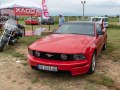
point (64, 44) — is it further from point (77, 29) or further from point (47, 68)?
point (77, 29)

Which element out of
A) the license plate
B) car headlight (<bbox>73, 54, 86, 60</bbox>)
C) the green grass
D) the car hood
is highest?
the car hood

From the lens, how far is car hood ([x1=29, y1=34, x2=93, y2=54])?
6.16 meters

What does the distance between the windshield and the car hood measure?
43cm

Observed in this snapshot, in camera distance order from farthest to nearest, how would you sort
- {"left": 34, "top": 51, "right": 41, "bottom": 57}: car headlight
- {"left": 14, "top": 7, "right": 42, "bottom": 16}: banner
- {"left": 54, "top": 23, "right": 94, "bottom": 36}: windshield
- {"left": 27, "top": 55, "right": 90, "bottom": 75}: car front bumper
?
{"left": 14, "top": 7, "right": 42, "bottom": 16}: banner, {"left": 54, "top": 23, "right": 94, "bottom": 36}: windshield, {"left": 34, "top": 51, "right": 41, "bottom": 57}: car headlight, {"left": 27, "top": 55, "right": 90, "bottom": 75}: car front bumper

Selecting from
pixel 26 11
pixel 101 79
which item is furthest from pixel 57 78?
pixel 26 11

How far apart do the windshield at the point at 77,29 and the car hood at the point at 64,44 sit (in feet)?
1.42

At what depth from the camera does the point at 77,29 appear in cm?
802

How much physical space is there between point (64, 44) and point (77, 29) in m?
1.66

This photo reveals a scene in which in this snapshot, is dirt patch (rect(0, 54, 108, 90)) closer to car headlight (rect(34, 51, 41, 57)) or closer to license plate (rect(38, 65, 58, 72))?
license plate (rect(38, 65, 58, 72))

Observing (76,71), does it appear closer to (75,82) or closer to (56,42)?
(75,82)

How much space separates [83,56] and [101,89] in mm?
930

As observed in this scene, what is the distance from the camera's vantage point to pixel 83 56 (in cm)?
609

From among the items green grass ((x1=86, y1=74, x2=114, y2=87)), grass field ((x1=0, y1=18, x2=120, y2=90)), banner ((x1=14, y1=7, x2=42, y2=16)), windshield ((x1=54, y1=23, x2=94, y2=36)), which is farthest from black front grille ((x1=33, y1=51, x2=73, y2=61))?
banner ((x1=14, y1=7, x2=42, y2=16))

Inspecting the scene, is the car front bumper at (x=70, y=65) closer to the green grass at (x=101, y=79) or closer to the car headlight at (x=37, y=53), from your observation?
the car headlight at (x=37, y=53)
